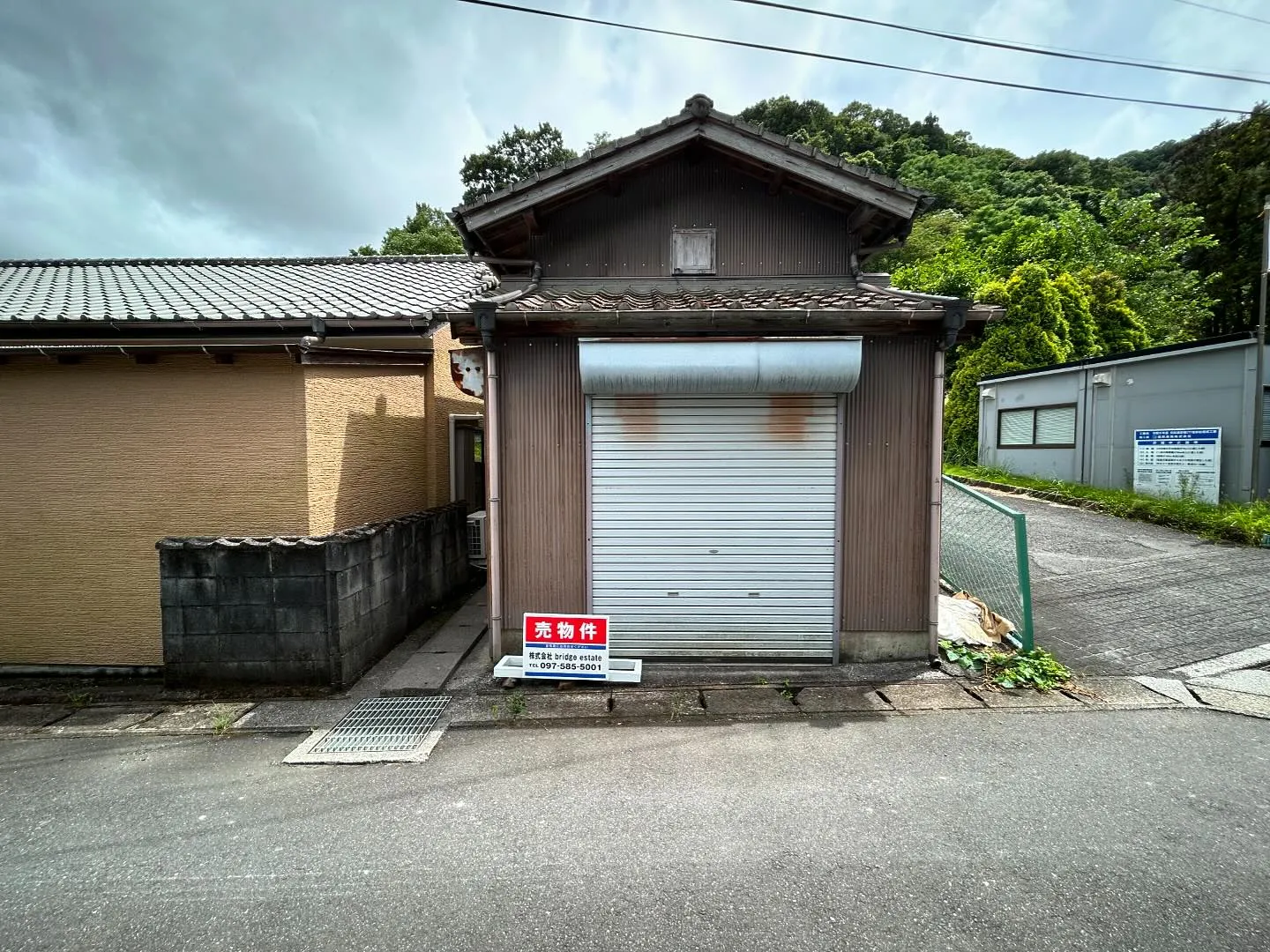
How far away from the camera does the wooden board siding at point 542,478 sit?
17.1ft

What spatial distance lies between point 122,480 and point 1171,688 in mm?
9740

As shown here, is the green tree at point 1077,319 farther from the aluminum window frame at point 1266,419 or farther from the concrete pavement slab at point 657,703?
the concrete pavement slab at point 657,703

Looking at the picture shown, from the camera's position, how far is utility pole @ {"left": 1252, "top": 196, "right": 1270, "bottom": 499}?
379 inches

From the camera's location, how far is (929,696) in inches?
180

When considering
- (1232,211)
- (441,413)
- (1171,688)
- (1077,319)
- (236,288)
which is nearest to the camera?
(1171,688)

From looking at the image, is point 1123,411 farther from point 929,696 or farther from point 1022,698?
point 929,696

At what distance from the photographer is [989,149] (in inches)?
1764

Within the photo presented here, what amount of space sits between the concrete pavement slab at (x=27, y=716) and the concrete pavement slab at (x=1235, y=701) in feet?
31.1

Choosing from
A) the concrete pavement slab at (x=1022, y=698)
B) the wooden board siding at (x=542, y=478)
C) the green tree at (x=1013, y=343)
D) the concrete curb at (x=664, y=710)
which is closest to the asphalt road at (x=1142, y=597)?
the concrete curb at (x=664, y=710)

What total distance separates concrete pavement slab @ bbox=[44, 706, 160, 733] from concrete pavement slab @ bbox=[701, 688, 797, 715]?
4665 millimetres

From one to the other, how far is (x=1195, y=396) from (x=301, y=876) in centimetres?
1595

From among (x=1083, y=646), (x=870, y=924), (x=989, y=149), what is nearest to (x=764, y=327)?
(x=870, y=924)

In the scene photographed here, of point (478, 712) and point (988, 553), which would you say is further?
A: point (988, 553)

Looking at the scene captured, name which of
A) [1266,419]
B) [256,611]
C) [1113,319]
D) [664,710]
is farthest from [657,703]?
[1113,319]
